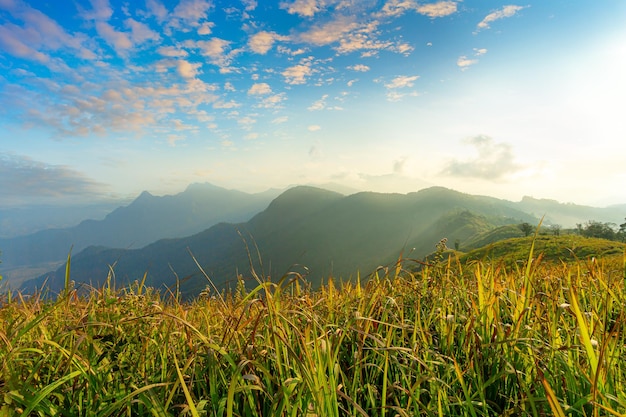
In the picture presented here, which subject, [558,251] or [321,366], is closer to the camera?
[321,366]

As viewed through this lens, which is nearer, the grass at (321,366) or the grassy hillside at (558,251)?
the grass at (321,366)

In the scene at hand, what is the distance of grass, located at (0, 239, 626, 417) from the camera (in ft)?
6.75

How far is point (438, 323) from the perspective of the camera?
140 inches

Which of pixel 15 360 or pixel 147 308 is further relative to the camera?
pixel 147 308

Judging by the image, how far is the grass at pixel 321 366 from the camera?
2057 millimetres

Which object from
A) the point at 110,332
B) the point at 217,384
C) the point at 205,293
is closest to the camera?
the point at 217,384

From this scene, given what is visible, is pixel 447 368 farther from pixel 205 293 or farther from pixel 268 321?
pixel 205 293

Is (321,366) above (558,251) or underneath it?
underneath

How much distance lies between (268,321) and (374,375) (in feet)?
3.34

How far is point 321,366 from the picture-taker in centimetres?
212

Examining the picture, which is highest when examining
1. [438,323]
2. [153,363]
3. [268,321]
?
[268,321]

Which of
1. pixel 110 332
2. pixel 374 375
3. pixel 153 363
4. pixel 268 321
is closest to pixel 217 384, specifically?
pixel 268 321

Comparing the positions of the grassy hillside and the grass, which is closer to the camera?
the grass

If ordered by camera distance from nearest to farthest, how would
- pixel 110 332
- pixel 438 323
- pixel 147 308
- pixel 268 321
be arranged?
pixel 268 321 → pixel 110 332 → pixel 438 323 → pixel 147 308
